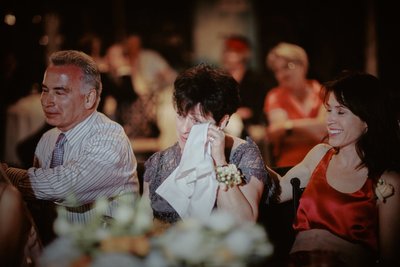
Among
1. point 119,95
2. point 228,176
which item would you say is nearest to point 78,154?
point 228,176

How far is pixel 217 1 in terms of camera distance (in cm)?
980

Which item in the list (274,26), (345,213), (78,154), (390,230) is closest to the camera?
(390,230)

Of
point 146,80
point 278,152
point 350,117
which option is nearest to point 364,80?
point 350,117

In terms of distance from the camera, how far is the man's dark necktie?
358 centimetres

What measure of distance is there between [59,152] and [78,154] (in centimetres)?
19

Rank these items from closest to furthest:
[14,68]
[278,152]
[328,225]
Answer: [328,225] < [278,152] < [14,68]

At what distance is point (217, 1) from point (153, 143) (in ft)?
9.22

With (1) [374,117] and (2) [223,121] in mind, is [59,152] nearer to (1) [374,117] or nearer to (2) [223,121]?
(2) [223,121]

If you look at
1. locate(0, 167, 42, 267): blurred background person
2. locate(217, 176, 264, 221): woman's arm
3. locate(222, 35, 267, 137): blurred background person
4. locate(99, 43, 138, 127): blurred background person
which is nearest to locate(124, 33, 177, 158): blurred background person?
locate(99, 43, 138, 127): blurred background person

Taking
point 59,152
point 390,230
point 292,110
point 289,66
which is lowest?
point 390,230

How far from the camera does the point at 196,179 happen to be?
3.11 meters

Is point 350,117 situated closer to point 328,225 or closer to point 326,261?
point 328,225

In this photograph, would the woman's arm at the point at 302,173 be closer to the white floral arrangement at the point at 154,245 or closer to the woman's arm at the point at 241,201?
the woman's arm at the point at 241,201

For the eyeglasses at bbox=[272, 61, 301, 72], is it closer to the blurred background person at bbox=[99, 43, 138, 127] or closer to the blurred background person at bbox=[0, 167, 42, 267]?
the blurred background person at bbox=[99, 43, 138, 127]
